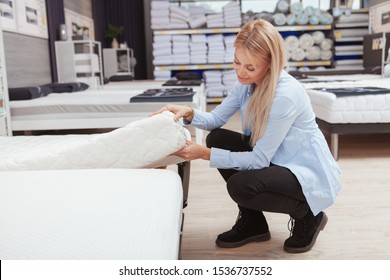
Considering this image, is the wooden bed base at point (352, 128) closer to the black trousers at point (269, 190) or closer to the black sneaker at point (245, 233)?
the black sneaker at point (245, 233)

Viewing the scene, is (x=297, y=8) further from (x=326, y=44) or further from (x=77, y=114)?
(x=77, y=114)

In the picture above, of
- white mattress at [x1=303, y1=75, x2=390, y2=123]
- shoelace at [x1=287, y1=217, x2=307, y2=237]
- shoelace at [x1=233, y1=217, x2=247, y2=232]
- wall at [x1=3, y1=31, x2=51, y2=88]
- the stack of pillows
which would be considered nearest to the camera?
shoelace at [x1=287, y1=217, x2=307, y2=237]

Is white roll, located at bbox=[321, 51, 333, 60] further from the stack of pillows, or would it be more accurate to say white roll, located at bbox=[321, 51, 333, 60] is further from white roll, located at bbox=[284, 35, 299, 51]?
the stack of pillows

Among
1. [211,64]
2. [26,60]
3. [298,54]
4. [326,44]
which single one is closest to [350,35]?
[326,44]

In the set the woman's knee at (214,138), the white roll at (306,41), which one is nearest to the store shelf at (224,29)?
the white roll at (306,41)

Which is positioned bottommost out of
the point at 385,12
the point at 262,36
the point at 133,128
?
the point at 133,128

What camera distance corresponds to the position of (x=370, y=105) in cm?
311

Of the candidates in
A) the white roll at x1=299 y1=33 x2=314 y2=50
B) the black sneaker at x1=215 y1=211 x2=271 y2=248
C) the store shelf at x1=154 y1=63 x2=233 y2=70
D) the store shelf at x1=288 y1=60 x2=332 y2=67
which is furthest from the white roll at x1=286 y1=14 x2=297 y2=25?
the black sneaker at x1=215 y1=211 x2=271 y2=248

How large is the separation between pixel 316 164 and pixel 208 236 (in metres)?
0.59

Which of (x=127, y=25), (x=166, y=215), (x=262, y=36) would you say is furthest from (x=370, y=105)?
(x=127, y=25)

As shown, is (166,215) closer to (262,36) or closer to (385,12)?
(262,36)

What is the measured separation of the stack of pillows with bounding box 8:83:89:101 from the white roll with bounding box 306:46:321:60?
3.94 meters

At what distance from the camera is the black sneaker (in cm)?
172

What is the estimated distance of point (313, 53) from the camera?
7008 millimetres
